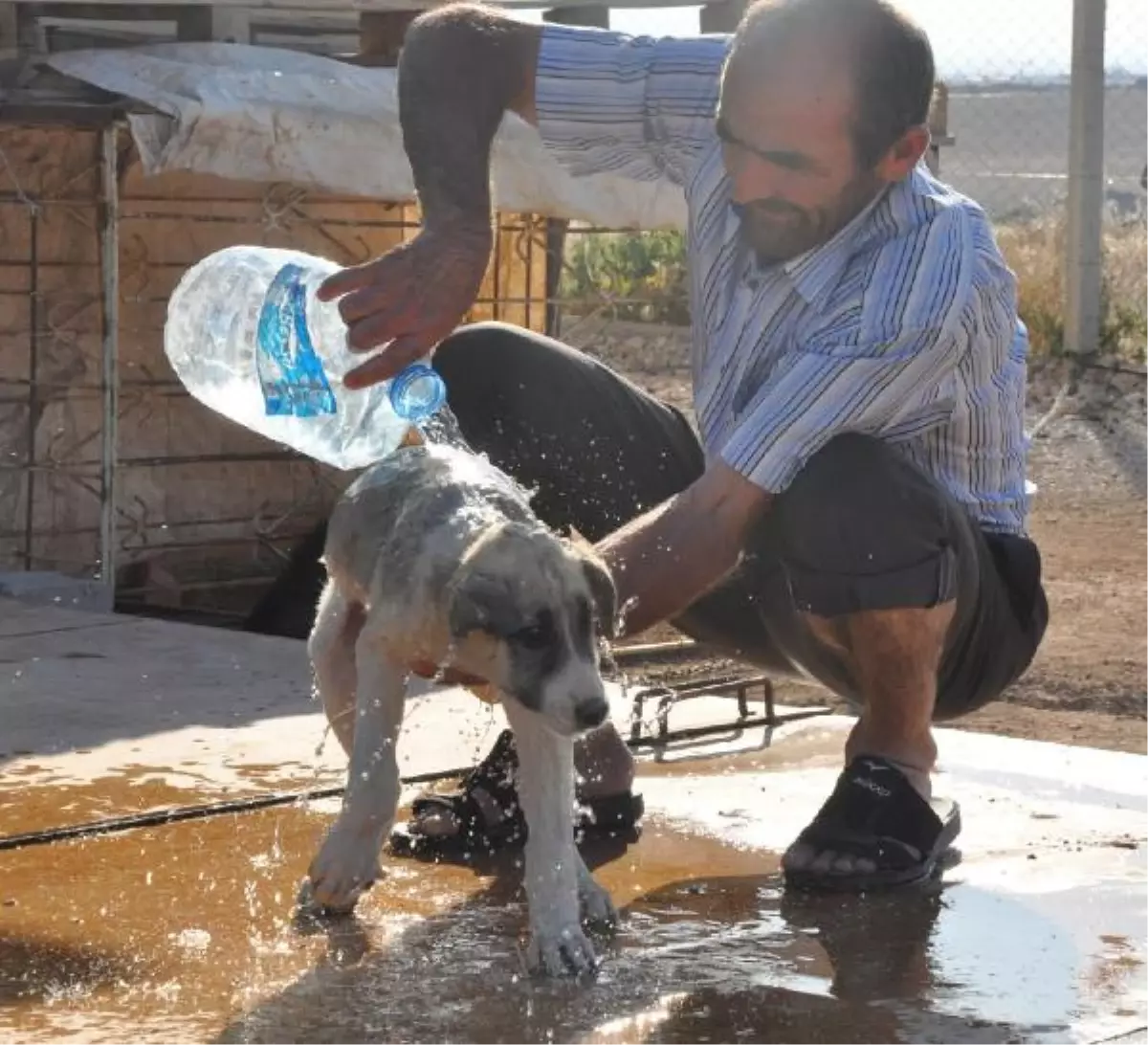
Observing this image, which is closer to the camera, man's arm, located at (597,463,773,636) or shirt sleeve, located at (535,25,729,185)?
man's arm, located at (597,463,773,636)

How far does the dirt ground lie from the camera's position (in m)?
7.40

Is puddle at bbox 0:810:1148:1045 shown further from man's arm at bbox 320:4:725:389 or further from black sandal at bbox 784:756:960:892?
man's arm at bbox 320:4:725:389

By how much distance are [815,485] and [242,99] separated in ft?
15.4

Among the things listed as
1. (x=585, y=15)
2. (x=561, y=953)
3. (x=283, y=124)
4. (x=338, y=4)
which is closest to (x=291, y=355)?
(x=561, y=953)

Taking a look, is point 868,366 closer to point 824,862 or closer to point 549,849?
point 824,862

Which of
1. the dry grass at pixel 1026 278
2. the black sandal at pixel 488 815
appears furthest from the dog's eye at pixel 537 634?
the dry grass at pixel 1026 278

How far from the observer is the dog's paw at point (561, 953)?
3.40m

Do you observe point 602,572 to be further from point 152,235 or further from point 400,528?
point 152,235

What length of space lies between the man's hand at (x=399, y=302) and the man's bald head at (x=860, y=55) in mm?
565

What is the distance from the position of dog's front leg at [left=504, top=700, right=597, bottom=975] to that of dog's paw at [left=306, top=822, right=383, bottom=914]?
277mm

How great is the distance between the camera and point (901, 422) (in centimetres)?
411

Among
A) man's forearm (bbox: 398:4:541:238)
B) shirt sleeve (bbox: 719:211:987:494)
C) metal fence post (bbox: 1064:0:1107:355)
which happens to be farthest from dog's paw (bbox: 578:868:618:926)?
metal fence post (bbox: 1064:0:1107:355)

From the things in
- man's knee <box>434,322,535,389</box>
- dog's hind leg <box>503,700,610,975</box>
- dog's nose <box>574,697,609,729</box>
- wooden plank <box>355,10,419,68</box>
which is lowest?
dog's hind leg <box>503,700,610,975</box>

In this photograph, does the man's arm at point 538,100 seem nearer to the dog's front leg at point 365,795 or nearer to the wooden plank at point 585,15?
the dog's front leg at point 365,795
